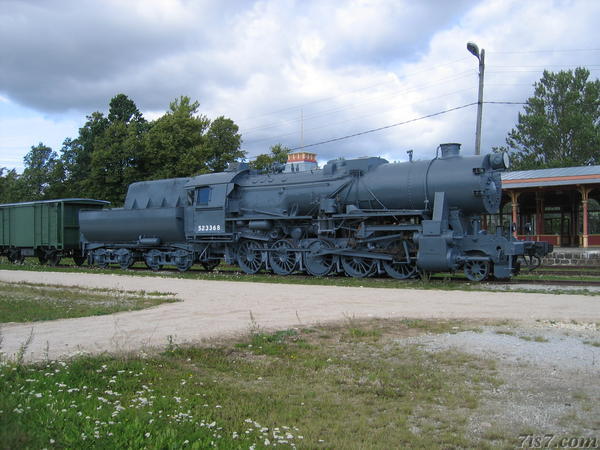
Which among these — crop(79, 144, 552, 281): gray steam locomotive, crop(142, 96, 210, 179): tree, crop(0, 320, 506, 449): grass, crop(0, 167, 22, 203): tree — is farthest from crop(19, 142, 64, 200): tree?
crop(0, 320, 506, 449): grass

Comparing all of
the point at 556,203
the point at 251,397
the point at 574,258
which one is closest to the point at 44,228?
the point at 251,397

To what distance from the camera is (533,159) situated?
2341 inches

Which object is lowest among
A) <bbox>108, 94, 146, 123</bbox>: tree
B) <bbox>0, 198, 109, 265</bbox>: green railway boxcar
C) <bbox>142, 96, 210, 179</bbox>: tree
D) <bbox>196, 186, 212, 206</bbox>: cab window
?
<bbox>0, 198, 109, 265</bbox>: green railway boxcar

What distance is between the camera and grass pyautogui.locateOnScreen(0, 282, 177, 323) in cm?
1060

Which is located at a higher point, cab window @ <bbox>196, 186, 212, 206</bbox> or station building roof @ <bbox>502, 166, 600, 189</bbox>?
station building roof @ <bbox>502, 166, 600, 189</bbox>

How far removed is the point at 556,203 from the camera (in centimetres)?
3400

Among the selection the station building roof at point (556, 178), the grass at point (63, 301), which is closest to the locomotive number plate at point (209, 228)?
the grass at point (63, 301)

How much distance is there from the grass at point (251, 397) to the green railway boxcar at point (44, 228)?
22.0 m

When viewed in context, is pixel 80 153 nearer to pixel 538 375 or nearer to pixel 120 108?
pixel 120 108

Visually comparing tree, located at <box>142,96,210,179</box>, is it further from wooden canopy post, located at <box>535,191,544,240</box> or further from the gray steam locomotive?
wooden canopy post, located at <box>535,191,544,240</box>

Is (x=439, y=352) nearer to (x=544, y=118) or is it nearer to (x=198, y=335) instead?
(x=198, y=335)

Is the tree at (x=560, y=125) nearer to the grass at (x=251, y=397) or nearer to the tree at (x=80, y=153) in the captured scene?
the tree at (x=80, y=153)

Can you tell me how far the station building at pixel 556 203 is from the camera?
28.2 metres

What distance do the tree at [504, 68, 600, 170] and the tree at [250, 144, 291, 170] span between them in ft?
91.9
